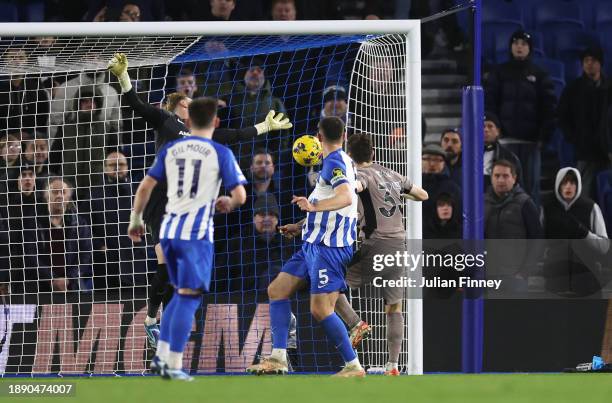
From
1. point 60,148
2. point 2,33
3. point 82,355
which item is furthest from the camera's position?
point 60,148

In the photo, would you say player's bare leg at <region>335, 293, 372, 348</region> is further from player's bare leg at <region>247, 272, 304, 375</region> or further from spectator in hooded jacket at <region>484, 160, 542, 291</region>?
spectator in hooded jacket at <region>484, 160, 542, 291</region>

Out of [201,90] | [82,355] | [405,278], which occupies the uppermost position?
[201,90]

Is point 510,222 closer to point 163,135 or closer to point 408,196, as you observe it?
point 408,196

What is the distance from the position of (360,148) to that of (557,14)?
5142 mm

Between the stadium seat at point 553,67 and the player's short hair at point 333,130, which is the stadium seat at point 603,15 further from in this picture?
the player's short hair at point 333,130

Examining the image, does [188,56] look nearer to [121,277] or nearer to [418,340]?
[121,277]

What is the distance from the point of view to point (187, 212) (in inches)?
266

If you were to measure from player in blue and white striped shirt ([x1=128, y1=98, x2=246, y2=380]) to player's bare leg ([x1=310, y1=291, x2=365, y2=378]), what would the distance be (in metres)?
1.35

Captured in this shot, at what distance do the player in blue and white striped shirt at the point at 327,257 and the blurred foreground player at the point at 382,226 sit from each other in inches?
27.1

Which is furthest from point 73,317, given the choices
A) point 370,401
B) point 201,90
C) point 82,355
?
point 370,401

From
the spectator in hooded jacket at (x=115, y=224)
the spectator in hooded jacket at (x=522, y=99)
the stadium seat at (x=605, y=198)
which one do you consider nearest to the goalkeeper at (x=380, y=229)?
the spectator in hooded jacket at (x=115, y=224)

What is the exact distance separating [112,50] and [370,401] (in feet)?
13.1

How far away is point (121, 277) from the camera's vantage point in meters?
9.86

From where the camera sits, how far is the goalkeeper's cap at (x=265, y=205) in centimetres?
991
